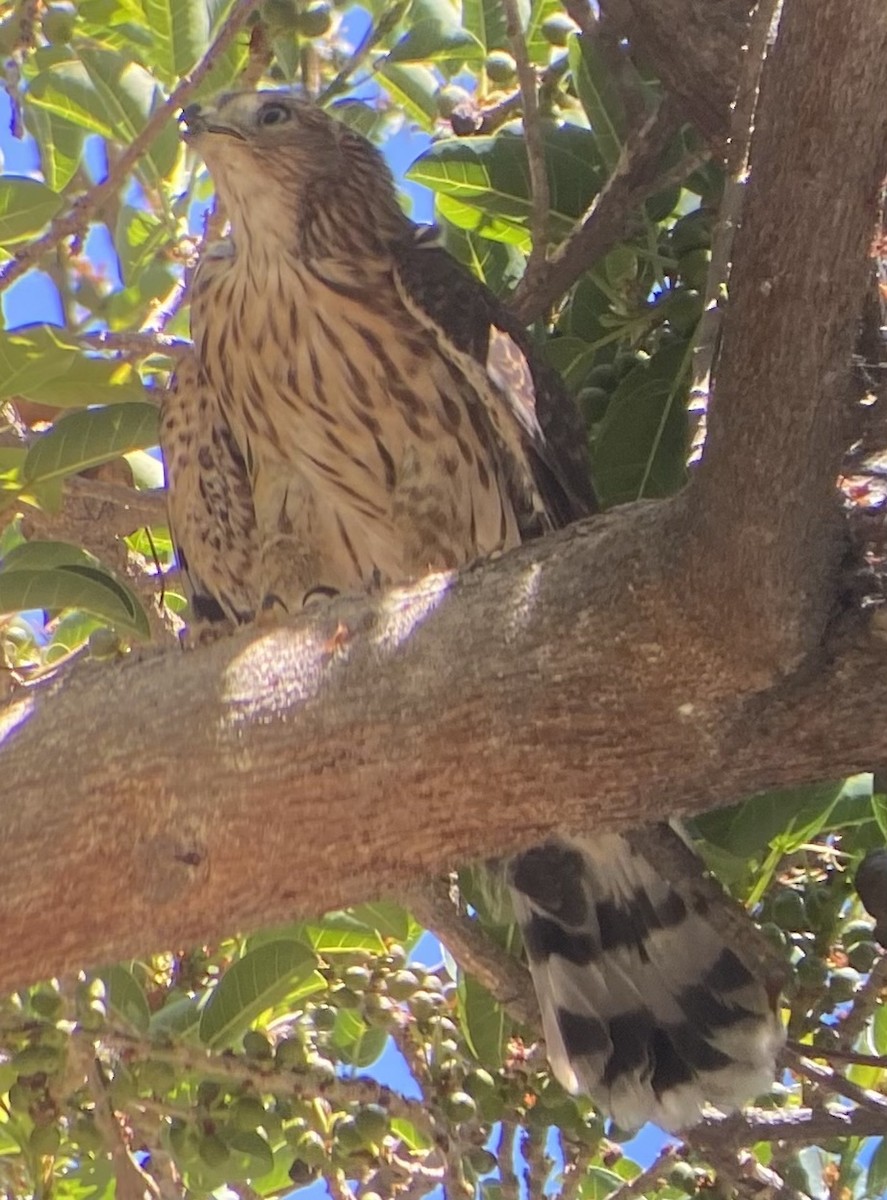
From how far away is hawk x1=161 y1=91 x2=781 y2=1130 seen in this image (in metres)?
2.78

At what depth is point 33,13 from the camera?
301 centimetres

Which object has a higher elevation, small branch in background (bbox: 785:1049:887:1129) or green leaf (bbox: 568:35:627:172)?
green leaf (bbox: 568:35:627:172)

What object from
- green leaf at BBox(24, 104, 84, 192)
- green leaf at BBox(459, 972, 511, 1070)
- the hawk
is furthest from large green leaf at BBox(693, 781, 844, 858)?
green leaf at BBox(24, 104, 84, 192)

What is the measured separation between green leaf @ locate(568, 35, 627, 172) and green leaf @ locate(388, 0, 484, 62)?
17.2 inches

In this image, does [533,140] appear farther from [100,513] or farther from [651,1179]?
[651,1179]

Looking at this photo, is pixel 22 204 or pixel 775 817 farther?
pixel 22 204

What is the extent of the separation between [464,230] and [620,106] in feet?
2.10

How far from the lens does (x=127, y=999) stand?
8.73ft

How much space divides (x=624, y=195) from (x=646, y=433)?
0.43 metres

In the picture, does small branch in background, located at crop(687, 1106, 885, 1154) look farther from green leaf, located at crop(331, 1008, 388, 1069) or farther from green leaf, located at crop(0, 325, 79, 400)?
green leaf, located at crop(0, 325, 79, 400)

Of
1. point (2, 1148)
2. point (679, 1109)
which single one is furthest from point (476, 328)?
point (2, 1148)

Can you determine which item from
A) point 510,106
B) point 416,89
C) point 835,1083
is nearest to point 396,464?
A: point 510,106

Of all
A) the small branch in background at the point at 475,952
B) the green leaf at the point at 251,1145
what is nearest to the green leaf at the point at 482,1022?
the small branch in background at the point at 475,952

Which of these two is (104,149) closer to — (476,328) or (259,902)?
(476,328)
